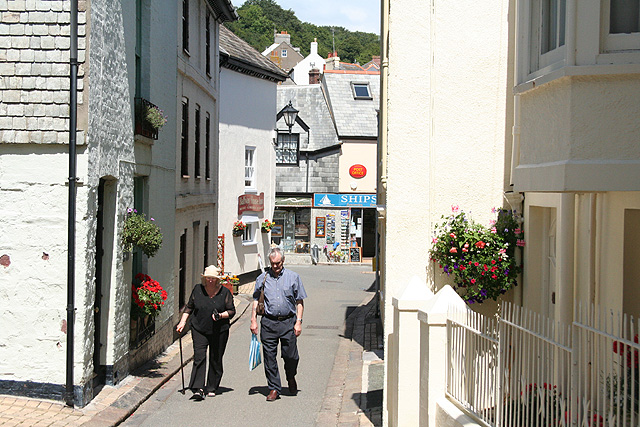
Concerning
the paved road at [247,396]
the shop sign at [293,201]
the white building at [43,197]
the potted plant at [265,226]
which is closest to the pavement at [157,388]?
the paved road at [247,396]

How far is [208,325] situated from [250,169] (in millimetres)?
18068

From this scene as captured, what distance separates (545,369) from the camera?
5.81 metres

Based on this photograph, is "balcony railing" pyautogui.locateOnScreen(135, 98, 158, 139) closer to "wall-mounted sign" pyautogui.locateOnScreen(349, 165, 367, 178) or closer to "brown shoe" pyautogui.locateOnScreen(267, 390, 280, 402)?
"brown shoe" pyautogui.locateOnScreen(267, 390, 280, 402)

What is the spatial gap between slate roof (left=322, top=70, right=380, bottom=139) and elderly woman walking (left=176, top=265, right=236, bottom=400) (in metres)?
27.4

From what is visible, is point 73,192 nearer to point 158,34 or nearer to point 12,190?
point 12,190

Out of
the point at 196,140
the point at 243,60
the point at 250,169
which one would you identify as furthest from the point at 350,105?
the point at 196,140

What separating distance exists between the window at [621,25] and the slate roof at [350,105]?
Result: 31764 mm

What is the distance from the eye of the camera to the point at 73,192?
8438 mm

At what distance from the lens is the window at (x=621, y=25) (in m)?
4.97

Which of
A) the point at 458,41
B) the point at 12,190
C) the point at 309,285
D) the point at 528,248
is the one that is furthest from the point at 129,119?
the point at 309,285

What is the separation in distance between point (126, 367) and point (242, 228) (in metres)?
15.2

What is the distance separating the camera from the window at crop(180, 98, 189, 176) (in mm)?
15641

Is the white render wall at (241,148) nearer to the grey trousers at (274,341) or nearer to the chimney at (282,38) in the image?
the grey trousers at (274,341)

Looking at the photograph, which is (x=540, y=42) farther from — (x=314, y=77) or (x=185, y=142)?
(x=314, y=77)
